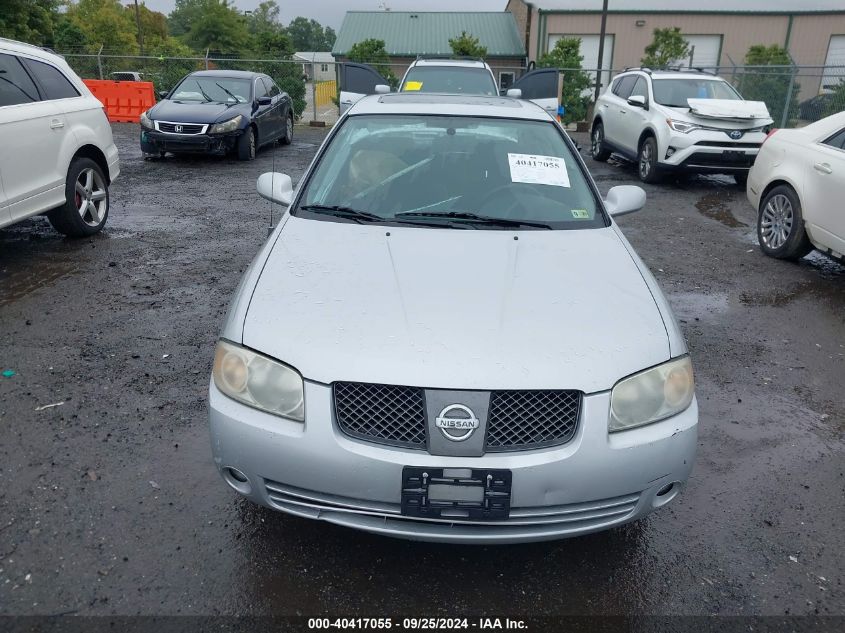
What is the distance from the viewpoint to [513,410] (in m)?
2.29

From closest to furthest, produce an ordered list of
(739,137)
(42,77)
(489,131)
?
(489,131) < (42,77) < (739,137)

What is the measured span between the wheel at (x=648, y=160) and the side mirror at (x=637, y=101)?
0.57m

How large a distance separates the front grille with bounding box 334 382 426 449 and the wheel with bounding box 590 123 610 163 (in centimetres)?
1204

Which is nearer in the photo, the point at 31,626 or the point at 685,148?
the point at 31,626

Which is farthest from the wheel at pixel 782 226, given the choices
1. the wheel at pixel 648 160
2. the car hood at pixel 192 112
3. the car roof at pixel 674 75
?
the car hood at pixel 192 112

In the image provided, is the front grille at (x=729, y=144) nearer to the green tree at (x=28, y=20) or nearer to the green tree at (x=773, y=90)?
the green tree at (x=773, y=90)

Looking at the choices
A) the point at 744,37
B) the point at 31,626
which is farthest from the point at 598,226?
the point at 744,37

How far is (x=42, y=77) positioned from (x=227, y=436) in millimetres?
5422

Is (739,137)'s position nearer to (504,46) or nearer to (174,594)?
(174,594)

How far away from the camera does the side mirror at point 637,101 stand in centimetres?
1111

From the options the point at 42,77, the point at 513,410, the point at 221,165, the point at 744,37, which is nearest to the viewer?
the point at 513,410

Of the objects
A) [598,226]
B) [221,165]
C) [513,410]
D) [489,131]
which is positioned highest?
[489,131]

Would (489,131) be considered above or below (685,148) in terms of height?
above

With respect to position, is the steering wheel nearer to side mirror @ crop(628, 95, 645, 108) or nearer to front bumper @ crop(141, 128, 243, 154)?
side mirror @ crop(628, 95, 645, 108)
